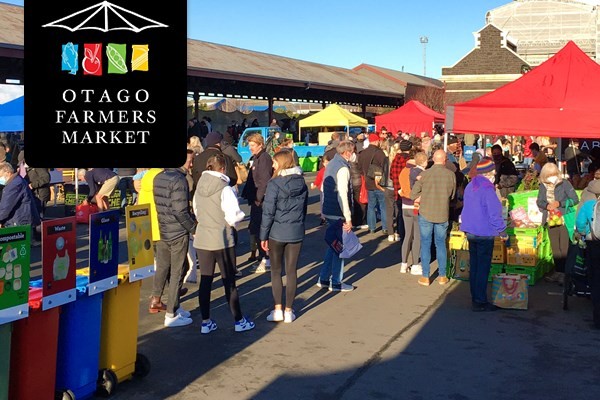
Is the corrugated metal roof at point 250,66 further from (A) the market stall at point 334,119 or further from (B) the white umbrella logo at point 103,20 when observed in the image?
(B) the white umbrella logo at point 103,20

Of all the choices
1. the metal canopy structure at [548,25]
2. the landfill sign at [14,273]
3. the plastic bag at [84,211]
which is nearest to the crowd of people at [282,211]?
the landfill sign at [14,273]

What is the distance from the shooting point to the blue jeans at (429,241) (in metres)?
9.68

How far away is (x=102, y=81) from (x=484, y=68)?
64205 mm

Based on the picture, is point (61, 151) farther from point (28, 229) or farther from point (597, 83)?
point (597, 83)

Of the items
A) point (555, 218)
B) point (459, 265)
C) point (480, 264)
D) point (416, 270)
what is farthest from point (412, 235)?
point (480, 264)

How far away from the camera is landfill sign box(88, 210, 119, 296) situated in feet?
18.0

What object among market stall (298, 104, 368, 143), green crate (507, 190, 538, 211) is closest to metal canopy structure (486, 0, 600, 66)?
market stall (298, 104, 368, 143)

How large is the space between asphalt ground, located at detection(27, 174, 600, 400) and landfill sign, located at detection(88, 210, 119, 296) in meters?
0.97

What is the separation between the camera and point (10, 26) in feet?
70.7

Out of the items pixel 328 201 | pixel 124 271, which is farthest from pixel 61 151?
pixel 328 201

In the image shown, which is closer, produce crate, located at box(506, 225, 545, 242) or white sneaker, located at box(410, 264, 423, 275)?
produce crate, located at box(506, 225, 545, 242)

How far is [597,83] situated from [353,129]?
2994 cm

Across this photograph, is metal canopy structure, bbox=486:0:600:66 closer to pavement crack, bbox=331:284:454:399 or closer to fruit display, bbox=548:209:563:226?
fruit display, bbox=548:209:563:226

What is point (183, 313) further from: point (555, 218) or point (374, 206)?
point (374, 206)
